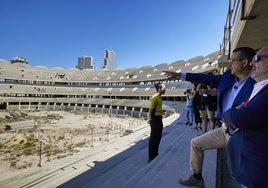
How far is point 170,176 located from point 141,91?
115 ft

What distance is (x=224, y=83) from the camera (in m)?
2.23

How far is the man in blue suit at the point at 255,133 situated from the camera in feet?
4.40

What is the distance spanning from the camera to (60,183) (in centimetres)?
485

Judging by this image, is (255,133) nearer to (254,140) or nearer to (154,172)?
(254,140)

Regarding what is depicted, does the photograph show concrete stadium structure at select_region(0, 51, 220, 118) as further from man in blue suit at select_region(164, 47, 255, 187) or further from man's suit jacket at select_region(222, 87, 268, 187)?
man's suit jacket at select_region(222, 87, 268, 187)

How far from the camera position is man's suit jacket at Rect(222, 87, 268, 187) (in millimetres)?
1334

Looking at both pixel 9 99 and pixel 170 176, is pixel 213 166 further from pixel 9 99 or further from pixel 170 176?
pixel 9 99

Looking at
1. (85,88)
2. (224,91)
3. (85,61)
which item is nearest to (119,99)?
(85,88)

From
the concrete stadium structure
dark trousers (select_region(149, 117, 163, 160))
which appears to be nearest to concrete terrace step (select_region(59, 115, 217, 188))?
dark trousers (select_region(149, 117, 163, 160))

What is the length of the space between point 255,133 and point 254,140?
0.05 metres

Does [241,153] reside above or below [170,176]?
above

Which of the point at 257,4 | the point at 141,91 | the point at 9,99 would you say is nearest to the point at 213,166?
the point at 257,4

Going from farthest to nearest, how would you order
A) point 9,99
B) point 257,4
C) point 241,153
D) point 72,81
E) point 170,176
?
point 72,81, point 9,99, point 170,176, point 257,4, point 241,153

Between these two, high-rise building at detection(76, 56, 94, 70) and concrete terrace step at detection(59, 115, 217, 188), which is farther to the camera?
high-rise building at detection(76, 56, 94, 70)
